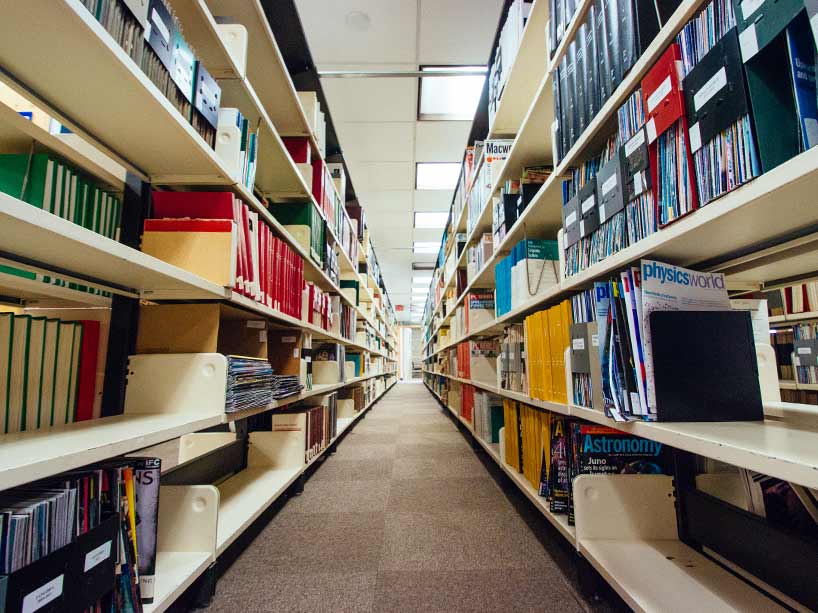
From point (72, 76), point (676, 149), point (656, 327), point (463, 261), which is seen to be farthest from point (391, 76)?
point (656, 327)

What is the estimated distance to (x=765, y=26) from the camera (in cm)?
53

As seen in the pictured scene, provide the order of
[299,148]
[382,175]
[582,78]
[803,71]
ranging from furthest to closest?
1. [382,175]
2. [299,148]
3. [582,78]
4. [803,71]

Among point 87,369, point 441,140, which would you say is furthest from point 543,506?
point 441,140

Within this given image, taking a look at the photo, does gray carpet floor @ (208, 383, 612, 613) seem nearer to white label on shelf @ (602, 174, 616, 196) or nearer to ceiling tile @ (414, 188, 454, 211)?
white label on shelf @ (602, 174, 616, 196)

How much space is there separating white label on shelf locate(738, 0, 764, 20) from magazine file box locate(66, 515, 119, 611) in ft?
4.35

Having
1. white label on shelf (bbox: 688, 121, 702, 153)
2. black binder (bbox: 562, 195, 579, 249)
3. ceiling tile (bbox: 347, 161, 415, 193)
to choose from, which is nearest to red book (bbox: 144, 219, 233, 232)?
black binder (bbox: 562, 195, 579, 249)

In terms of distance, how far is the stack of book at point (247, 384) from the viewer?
113 centimetres

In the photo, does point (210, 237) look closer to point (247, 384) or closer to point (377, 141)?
point (247, 384)

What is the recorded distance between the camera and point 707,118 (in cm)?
62

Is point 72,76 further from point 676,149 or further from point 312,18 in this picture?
point 312,18

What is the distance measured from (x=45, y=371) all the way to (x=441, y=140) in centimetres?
346

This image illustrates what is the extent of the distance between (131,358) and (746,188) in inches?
56.5

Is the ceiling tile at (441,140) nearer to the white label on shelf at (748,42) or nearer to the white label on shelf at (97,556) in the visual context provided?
the white label on shelf at (748,42)

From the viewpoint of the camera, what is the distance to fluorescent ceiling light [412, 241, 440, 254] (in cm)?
664
